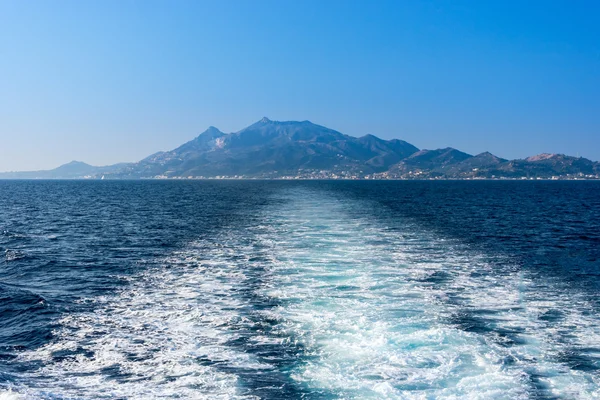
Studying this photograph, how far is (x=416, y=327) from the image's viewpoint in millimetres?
15875

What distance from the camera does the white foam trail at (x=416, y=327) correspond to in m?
11.6

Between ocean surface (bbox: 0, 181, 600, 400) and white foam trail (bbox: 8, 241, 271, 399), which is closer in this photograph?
white foam trail (bbox: 8, 241, 271, 399)

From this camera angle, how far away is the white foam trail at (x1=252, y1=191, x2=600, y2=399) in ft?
38.1

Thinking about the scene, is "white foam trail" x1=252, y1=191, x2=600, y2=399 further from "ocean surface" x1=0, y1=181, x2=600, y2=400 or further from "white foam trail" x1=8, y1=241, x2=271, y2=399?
"white foam trail" x1=8, y1=241, x2=271, y2=399

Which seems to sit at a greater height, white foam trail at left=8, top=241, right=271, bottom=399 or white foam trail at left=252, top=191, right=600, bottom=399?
white foam trail at left=252, top=191, right=600, bottom=399

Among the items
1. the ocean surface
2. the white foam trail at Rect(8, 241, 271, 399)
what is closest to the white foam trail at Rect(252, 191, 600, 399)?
the ocean surface

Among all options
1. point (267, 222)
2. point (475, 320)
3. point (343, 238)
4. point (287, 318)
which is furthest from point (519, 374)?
point (267, 222)

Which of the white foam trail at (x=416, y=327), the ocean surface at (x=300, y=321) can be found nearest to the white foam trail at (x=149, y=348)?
the ocean surface at (x=300, y=321)

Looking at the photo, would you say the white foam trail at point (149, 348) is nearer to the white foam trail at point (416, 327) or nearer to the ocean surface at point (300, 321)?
the ocean surface at point (300, 321)

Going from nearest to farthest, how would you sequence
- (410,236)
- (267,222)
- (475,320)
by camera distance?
(475,320) → (410,236) → (267,222)

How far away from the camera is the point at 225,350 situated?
1409 cm

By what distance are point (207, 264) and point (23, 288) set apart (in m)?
9.69

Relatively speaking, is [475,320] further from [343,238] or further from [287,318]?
[343,238]

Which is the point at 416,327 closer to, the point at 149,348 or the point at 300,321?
the point at 300,321
